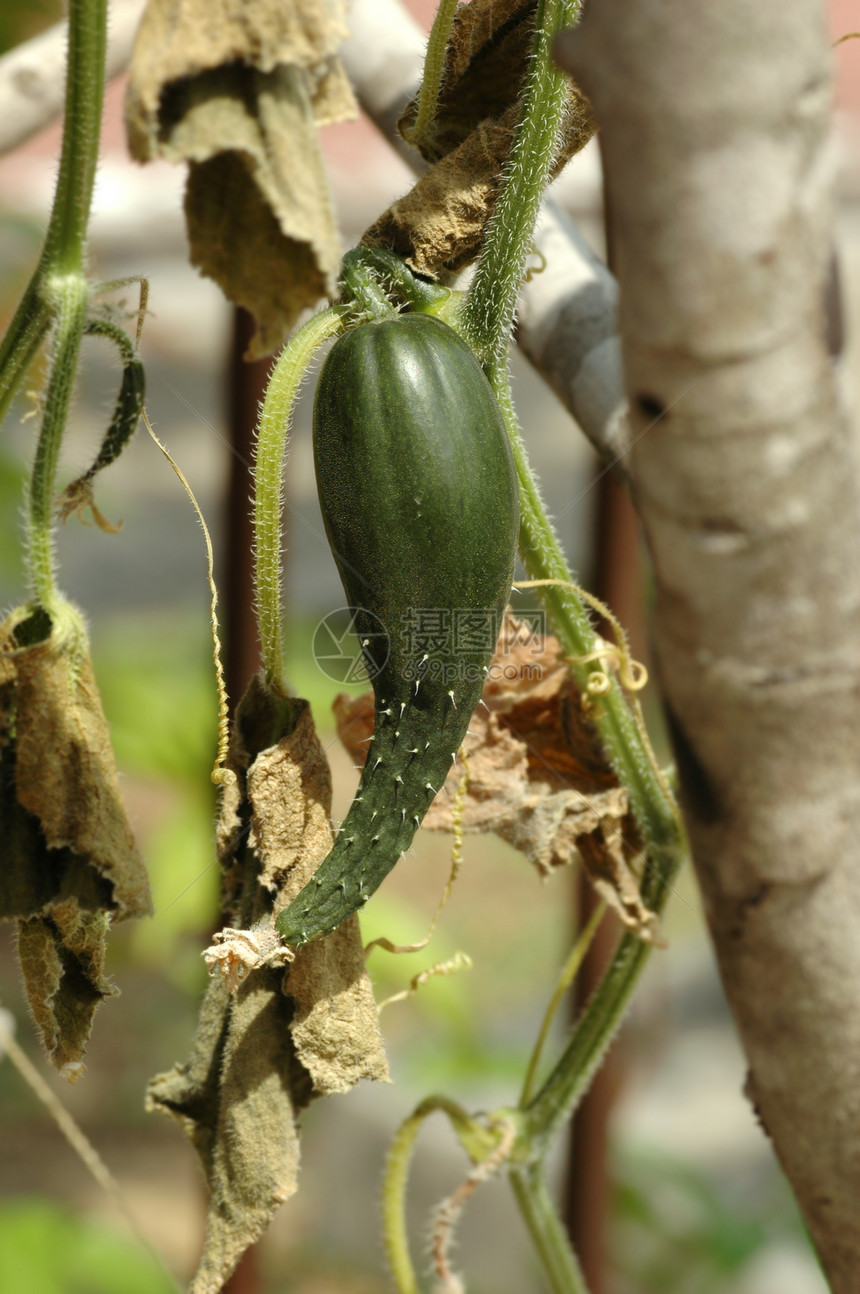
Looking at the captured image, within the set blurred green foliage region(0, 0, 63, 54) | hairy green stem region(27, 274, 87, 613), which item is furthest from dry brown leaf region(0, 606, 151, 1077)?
blurred green foliage region(0, 0, 63, 54)

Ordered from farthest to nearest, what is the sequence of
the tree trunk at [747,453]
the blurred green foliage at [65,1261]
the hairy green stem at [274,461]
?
the blurred green foliage at [65,1261], the hairy green stem at [274,461], the tree trunk at [747,453]

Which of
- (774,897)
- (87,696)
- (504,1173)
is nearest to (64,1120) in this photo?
(504,1173)

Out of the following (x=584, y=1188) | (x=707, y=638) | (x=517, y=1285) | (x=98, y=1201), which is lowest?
(x=98, y=1201)

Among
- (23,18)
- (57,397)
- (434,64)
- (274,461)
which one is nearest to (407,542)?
(274,461)

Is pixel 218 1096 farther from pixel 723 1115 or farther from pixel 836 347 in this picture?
pixel 723 1115

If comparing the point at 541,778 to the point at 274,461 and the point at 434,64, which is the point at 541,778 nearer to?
the point at 274,461

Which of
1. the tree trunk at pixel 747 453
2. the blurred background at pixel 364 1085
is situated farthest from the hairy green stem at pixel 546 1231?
the blurred background at pixel 364 1085

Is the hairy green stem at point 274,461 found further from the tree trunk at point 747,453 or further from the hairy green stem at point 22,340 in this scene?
the tree trunk at point 747,453
